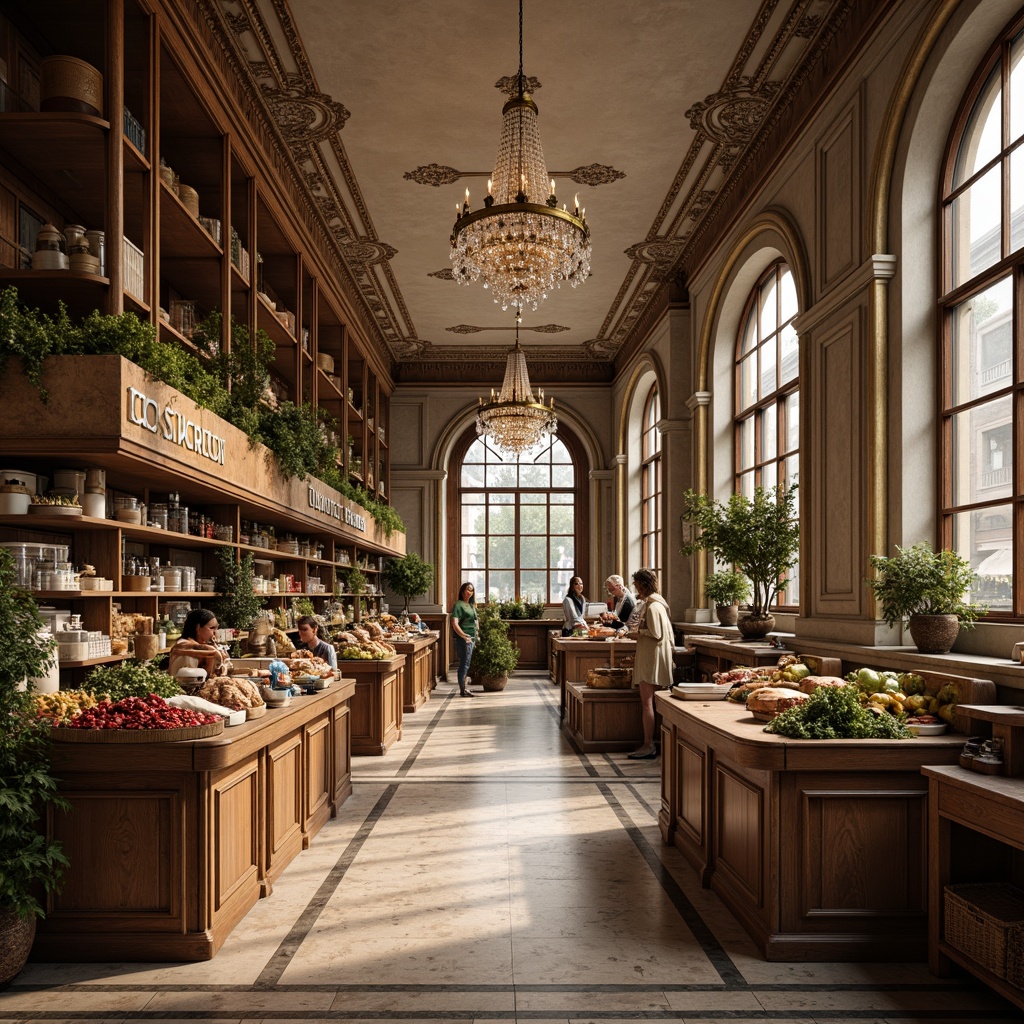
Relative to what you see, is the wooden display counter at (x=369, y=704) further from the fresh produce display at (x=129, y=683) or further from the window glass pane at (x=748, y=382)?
the window glass pane at (x=748, y=382)

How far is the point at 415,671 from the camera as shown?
1260 centimetres

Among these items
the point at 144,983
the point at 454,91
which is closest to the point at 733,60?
the point at 454,91

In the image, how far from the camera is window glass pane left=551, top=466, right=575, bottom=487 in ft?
63.0

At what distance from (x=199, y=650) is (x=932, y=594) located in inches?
164

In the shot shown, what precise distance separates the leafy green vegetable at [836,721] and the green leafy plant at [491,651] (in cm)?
1065

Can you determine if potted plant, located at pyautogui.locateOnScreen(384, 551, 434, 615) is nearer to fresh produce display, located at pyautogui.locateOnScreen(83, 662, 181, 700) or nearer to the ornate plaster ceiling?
the ornate plaster ceiling

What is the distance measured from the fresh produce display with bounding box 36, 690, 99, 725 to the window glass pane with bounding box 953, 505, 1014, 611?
182 inches

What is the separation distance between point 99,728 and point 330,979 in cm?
138

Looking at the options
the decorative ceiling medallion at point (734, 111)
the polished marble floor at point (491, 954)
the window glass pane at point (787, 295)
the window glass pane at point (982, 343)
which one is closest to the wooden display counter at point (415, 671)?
the polished marble floor at point (491, 954)

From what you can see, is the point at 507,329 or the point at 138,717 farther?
the point at 507,329

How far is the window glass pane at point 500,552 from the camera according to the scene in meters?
19.1

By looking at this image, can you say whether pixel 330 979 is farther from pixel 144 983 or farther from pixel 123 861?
pixel 123 861

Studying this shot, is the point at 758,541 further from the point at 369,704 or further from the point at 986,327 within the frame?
the point at 369,704

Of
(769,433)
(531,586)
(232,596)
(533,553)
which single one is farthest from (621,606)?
(533,553)
